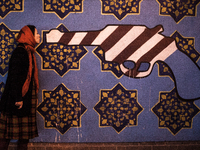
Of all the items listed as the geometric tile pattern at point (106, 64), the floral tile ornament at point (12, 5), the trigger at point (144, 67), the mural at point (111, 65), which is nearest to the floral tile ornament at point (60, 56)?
the mural at point (111, 65)

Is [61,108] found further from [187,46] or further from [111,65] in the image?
[187,46]

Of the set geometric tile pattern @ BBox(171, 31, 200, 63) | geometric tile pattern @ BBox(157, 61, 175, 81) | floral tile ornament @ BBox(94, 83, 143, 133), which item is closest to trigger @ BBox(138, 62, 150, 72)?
geometric tile pattern @ BBox(157, 61, 175, 81)

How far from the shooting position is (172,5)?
1.44 metres

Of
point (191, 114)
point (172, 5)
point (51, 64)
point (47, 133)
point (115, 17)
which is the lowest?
point (47, 133)

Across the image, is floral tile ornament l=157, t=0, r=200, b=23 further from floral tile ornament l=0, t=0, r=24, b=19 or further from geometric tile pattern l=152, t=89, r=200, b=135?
floral tile ornament l=0, t=0, r=24, b=19

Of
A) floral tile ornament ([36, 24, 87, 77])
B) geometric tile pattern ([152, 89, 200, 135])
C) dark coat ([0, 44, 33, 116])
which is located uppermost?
floral tile ornament ([36, 24, 87, 77])

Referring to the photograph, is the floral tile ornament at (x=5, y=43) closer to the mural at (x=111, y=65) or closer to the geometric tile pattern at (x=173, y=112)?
the mural at (x=111, y=65)

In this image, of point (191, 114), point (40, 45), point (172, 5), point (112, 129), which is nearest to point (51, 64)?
point (40, 45)

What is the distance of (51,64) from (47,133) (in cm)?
73

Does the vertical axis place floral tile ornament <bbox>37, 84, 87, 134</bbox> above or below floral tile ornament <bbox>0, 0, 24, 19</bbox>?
below

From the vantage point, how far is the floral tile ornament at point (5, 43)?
142cm

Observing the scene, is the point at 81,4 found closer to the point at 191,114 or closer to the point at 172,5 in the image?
the point at 172,5

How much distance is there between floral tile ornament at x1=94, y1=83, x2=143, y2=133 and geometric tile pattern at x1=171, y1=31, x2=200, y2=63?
2.23 feet

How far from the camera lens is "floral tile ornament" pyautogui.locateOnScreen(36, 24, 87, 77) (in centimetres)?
143
